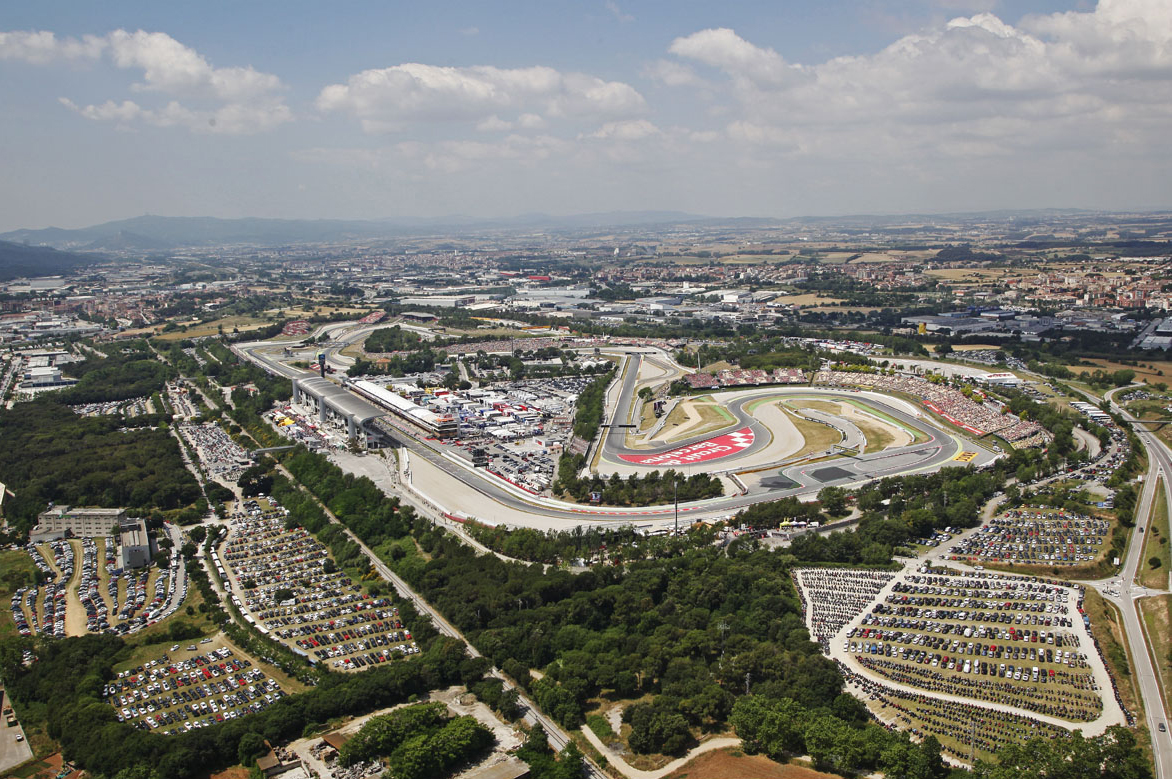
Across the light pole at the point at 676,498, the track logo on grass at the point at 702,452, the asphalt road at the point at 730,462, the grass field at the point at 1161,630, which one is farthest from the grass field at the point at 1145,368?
the light pole at the point at 676,498

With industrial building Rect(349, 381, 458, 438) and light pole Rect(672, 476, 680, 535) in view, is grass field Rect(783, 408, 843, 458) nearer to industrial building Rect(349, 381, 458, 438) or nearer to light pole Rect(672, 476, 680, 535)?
light pole Rect(672, 476, 680, 535)

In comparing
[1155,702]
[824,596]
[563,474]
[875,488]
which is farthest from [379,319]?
[1155,702]

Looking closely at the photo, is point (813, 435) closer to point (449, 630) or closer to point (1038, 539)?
point (1038, 539)

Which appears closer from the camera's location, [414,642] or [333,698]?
[333,698]

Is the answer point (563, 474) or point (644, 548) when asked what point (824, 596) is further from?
point (563, 474)

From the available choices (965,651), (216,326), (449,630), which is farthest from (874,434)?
(216,326)

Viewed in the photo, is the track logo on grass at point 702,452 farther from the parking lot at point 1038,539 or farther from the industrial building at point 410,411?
the parking lot at point 1038,539
